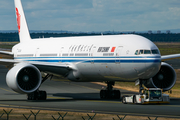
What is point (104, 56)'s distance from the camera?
109 ft

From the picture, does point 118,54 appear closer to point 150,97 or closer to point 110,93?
point 150,97

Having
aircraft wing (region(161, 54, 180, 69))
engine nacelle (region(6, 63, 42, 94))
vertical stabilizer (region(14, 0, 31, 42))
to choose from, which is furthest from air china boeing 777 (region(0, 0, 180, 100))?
vertical stabilizer (region(14, 0, 31, 42))

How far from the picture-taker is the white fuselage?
100 ft

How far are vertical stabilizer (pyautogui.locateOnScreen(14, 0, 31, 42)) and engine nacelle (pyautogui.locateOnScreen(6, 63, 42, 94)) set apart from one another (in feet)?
46.8

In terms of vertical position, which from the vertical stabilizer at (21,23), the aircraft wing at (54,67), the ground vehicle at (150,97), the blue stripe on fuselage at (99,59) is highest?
the vertical stabilizer at (21,23)

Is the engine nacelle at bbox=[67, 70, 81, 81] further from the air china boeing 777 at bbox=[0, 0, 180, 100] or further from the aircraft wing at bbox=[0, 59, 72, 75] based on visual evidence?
the aircraft wing at bbox=[0, 59, 72, 75]

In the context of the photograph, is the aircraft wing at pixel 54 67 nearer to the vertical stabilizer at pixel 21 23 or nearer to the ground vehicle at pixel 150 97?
the ground vehicle at pixel 150 97

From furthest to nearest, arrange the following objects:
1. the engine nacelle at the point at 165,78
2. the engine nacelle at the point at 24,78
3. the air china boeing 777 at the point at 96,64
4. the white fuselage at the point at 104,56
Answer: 1. the engine nacelle at the point at 165,78
2. the engine nacelle at the point at 24,78
3. the air china boeing 777 at the point at 96,64
4. the white fuselage at the point at 104,56

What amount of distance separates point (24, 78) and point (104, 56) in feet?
24.8

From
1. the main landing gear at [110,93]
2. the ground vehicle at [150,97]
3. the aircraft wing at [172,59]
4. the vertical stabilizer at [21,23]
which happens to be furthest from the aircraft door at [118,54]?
the vertical stabilizer at [21,23]

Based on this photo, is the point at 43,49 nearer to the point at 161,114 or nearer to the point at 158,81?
the point at 158,81

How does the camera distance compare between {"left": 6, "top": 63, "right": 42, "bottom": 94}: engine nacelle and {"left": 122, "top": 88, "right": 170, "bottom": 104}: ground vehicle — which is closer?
{"left": 122, "top": 88, "right": 170, "bottom": 104}: ground vehicle

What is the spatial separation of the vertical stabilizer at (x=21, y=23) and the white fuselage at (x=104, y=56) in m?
7.02

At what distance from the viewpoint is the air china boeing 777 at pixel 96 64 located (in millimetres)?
30703
